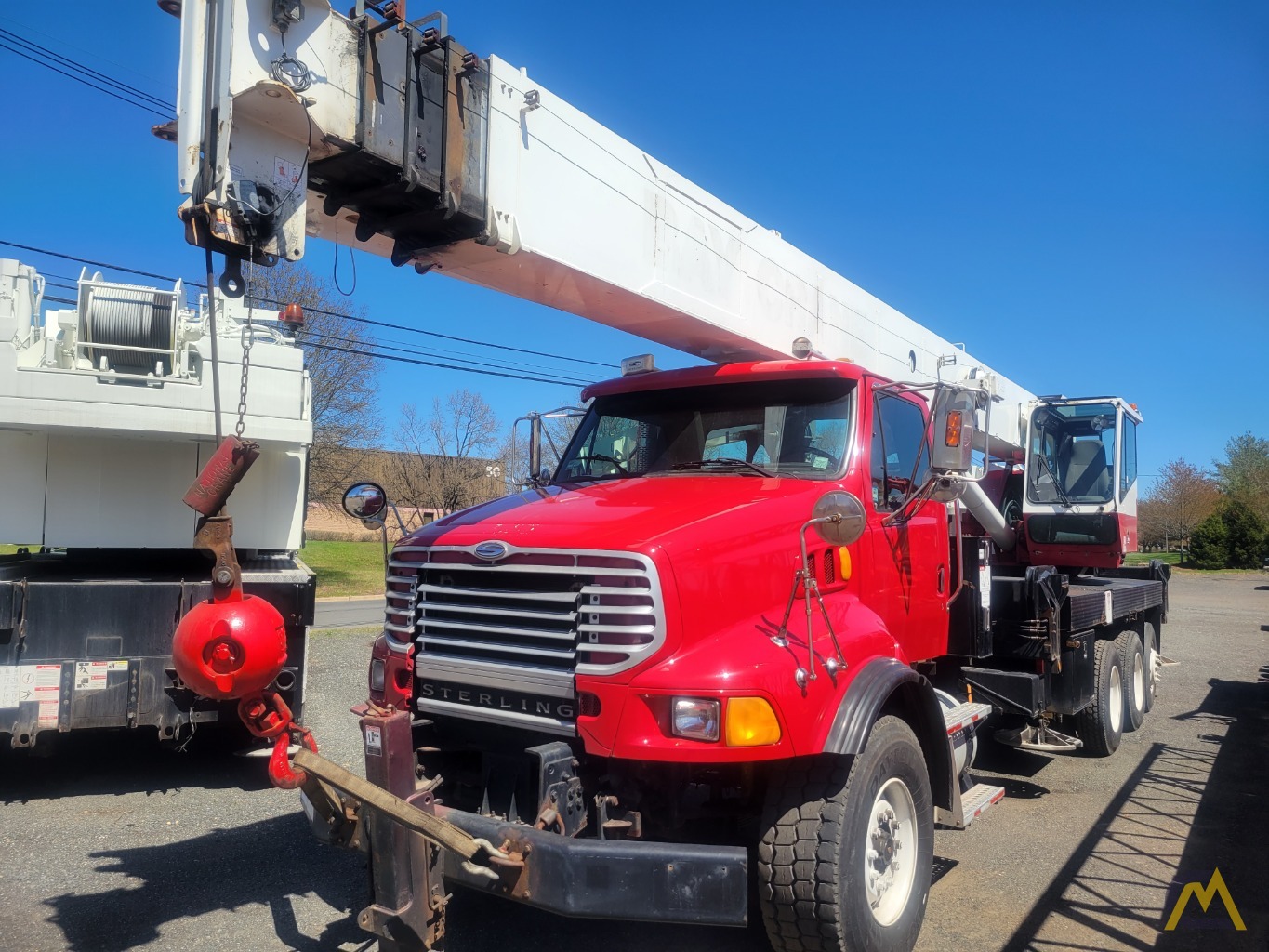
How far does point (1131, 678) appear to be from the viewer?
831cm

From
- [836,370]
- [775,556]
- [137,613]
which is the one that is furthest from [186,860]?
[836,370]

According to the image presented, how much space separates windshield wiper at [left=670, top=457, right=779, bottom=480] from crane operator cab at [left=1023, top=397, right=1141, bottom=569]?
18.5 feet

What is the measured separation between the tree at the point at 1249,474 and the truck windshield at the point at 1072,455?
43.3m

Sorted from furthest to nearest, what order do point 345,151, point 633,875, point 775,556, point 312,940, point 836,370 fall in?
point 836,370 → point 312,940 → point 775,556 → point 345,151 → point 633,875

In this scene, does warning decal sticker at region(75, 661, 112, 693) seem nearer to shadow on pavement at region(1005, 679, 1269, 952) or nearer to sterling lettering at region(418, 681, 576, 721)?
sterling lettering at region(418, 681, 576, 721)

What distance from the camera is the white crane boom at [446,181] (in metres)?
3.13

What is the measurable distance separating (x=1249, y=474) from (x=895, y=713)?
60693mm

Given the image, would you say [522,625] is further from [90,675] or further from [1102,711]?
[1102,711]

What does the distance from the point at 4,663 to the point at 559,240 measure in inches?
173

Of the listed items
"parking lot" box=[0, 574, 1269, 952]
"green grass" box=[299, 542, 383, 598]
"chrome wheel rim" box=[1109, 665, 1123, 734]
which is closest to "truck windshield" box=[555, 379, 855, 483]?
"parking lot" box=[0, 574, 1269, 952]

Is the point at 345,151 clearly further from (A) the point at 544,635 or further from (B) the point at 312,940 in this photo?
(B) the point at 312,940

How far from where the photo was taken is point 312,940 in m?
4.00

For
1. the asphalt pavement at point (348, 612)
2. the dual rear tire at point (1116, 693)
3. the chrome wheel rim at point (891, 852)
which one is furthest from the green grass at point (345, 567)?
the chrome wheel rim at point (891, 852)

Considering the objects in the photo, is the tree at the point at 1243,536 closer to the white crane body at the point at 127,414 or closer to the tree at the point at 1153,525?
the tree at the point at 1153,525
